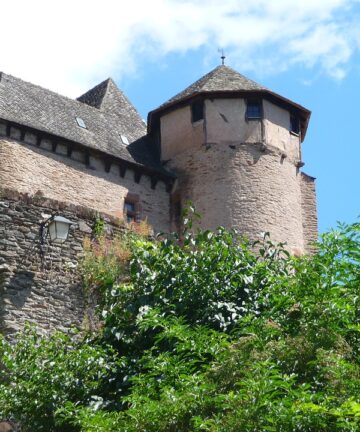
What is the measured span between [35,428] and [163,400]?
2092 millimetres

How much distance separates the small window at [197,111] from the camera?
1077 inches

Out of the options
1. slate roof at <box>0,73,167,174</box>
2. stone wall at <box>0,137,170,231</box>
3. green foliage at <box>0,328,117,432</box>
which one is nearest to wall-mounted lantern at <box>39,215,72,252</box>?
green foliage at <box>0,328,117,432</box>

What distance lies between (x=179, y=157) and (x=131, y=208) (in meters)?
2.18

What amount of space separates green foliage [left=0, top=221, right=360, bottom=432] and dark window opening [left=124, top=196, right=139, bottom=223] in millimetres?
11614

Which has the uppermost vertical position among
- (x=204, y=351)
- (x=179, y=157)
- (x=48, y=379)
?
(x=179, y=157)

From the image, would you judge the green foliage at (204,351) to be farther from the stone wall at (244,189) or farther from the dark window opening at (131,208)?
the dark window opening at (131,208)

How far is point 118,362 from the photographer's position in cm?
1178

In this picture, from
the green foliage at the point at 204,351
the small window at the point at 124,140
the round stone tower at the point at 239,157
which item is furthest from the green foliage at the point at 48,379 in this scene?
the small window at the point at 124,140

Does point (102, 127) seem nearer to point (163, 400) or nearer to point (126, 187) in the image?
point (126, 187)

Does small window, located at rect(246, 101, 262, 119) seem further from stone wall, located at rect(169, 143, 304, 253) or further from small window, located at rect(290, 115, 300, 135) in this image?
small window, located at rect(290, 115, 300, 135)

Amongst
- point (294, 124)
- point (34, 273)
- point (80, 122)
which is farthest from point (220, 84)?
point (34, 273)

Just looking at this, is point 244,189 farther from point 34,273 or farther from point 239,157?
point 34,273

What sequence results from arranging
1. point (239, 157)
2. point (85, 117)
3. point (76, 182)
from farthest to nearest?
point (85, 117)
point (239, 157)
point (76, 182)

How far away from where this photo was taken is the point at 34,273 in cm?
1398
